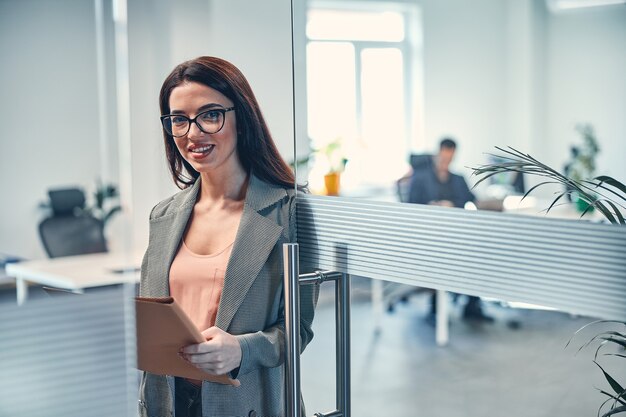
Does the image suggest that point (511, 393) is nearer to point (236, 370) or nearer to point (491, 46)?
point (236, 370)

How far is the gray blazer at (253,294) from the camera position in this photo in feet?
4.07

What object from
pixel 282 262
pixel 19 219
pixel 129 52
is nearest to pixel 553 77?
pixel 282 262

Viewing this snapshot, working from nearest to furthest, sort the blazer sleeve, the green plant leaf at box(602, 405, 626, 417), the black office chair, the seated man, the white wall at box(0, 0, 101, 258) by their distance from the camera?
the green plant leaf at box(602, 405, 626, 417), the seated man, the blazer sleeve, the white wall at box(0, 0, 101, 258), the black office chair

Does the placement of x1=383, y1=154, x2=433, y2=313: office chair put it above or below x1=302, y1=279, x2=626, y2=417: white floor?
above

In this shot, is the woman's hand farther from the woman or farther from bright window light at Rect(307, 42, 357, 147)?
bright window light at Rect(307, 42, 357, 147)

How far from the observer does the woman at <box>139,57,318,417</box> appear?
4.07 ft

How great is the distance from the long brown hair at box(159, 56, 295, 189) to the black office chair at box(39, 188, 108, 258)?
208cm

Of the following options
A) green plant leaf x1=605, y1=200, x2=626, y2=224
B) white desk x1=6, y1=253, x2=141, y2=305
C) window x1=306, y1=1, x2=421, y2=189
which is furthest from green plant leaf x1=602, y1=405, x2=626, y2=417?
white desk x1=6, y1=253, x2=141, y2=305

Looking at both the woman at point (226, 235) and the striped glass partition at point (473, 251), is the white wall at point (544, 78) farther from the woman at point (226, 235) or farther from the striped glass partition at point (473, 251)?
the woman at point (226, 235)

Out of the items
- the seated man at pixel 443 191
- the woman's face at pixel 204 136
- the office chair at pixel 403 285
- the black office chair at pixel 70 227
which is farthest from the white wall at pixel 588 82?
the black office chair at pixel 70 227

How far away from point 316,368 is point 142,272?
325 mm

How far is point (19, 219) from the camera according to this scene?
9.21 feet

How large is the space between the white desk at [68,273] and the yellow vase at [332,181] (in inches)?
27.9

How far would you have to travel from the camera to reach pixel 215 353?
A: 119 centimetres
